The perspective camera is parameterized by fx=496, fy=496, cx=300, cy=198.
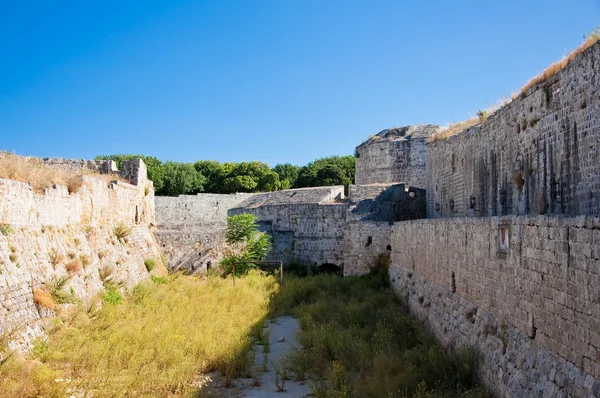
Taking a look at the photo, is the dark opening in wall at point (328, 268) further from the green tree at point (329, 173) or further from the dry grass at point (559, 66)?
the green tree at point (329, 173)

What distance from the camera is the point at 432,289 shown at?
35.5ft

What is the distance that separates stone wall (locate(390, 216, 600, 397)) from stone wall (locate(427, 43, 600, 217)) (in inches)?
85.4

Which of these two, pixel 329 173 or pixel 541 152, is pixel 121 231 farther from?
pixel 329 173

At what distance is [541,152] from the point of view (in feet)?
33.8

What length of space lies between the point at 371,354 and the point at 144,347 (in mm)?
4124

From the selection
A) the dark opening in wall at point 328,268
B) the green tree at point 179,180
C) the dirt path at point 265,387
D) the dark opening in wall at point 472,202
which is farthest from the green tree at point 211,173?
the dirt path at point 265,387

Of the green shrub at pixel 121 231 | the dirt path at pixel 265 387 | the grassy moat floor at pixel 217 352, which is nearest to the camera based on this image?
the grassy moat floor at pixel 217 352

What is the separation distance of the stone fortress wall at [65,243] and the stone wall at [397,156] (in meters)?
11.8

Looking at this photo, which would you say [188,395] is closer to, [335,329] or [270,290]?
[335,329]

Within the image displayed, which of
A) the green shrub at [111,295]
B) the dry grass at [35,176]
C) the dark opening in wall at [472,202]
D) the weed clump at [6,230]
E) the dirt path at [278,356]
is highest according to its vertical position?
the dry grass at [35,176]

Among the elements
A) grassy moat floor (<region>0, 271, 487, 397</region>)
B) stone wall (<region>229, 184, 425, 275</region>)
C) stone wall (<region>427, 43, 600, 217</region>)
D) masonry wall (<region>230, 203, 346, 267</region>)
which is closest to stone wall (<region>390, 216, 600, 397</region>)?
grassy moat floor (<region>0, 271, 487, 397</region>)

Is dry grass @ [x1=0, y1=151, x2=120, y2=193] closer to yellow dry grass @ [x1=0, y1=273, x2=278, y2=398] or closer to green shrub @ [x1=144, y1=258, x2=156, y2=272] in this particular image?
yellow dry grass @ [x1=0, y1=273, x2=278, y2=398]

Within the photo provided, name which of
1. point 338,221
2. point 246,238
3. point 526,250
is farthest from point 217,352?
point 338,221

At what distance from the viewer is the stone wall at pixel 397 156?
78.7 feet
